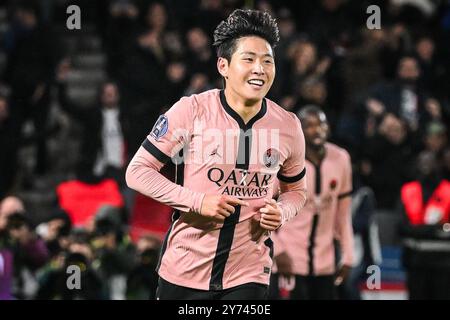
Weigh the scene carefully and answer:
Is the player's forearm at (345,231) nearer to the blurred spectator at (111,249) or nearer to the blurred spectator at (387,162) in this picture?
the blurred spectator at (111,249)

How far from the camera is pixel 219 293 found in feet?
18.1

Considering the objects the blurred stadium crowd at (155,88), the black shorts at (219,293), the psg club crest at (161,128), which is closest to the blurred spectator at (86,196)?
the blurred stadium crowd at (155,88)

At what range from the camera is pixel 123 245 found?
32.0 feet

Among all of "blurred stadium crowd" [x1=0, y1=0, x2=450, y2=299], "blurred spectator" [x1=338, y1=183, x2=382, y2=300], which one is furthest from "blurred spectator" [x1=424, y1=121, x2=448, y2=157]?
"blurred spectator" [x1=338, y1=183, x2=382, y2=300]

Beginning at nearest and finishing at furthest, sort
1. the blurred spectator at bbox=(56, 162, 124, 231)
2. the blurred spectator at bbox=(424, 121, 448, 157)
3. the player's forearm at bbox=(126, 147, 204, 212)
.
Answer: the player's forearm at bbox=(126, 147, 204, 212) → the blurred spectator at bbox=(56, 162, 124, 231) → the blurred spectator at bbox=(424, 121, 448, 157)

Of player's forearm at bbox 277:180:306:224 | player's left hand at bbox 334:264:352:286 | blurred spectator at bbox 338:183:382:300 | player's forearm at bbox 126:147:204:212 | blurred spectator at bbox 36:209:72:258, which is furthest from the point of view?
blurred spectator at bbox 338:183:382:300

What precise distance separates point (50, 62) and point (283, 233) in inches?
209

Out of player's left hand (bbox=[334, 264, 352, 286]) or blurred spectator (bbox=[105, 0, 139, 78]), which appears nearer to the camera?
player's left hand (bbox=[334, 264, 352, 286])

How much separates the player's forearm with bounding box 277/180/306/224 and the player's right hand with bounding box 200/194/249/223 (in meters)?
0.34

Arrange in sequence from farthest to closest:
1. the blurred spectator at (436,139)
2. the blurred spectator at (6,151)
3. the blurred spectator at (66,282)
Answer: the blurred spectator at (436,139) → the blurred spectator at (6,151) → the blurred spectator at (66,282)

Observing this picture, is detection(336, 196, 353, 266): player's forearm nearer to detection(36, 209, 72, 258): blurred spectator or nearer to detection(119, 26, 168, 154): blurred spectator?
detection(36, 209, 72, 258): blurred spectator

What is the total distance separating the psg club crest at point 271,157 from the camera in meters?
5.55

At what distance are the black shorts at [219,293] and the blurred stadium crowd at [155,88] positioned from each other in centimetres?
483

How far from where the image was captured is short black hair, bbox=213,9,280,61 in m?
5.51
